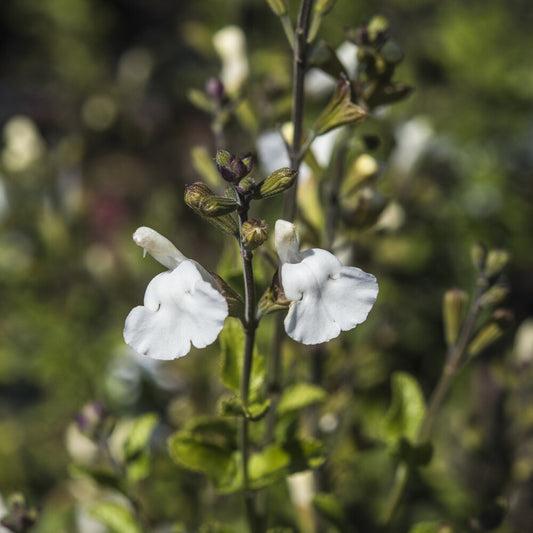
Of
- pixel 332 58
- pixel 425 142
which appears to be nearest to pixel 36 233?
pixel 425 142

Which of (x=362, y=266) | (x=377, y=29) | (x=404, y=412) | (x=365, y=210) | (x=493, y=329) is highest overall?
(x=377, y=29)

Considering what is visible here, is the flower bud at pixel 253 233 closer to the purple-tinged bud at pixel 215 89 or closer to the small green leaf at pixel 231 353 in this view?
the small green leaf at pixel 231 353

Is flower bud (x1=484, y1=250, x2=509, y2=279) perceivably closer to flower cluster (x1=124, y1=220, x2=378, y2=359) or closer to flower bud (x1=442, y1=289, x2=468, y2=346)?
flower bud (x1=442, y1=289, x2=468, y2=346)

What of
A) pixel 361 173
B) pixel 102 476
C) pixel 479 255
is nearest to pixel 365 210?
pixel 361 173

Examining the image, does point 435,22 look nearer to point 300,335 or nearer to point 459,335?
point 459,335

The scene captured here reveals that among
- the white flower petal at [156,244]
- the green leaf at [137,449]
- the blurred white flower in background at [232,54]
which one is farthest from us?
the blurred white flower in background at [232,54]

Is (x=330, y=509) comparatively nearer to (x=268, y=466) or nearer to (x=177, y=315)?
(x=268, y=466)

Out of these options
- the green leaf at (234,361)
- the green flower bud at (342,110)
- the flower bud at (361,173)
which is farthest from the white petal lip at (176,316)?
the flower bud at (361,173)
